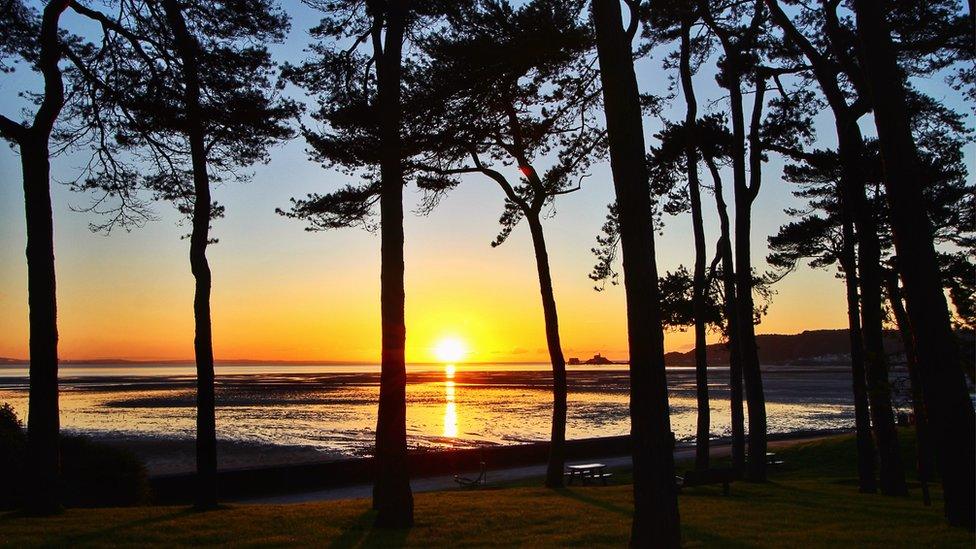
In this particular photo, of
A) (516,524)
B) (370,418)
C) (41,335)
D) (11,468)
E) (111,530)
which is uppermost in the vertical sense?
(41,335)

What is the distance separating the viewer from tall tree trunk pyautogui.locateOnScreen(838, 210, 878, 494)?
47.4 feet

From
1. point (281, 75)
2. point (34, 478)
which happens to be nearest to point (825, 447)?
point (281, 75)

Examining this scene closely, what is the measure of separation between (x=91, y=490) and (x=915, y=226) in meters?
13.0

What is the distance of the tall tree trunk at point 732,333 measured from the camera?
16891 mm

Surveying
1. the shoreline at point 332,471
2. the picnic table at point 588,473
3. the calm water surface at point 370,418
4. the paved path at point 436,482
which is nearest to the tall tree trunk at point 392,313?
the paved path at point 436,482

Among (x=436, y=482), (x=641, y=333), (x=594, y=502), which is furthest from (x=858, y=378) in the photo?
(x=641, y=333)

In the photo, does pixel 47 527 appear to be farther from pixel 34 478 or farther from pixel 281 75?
pixel 281 75

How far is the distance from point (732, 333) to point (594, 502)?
695 cm

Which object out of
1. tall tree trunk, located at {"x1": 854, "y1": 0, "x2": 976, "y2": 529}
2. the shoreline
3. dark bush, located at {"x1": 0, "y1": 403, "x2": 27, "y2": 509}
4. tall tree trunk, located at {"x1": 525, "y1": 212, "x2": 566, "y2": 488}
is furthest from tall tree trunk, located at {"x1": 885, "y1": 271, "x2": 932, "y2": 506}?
dark bush, located at {"x1": 0, "y1": 403, "x2": 27, "y2": 509}

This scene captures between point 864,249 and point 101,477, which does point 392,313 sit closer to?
point 101,477

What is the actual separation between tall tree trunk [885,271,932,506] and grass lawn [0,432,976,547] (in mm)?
526

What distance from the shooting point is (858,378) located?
1527 centimetres

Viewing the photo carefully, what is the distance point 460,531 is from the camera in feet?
29.7

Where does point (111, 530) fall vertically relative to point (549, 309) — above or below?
below
